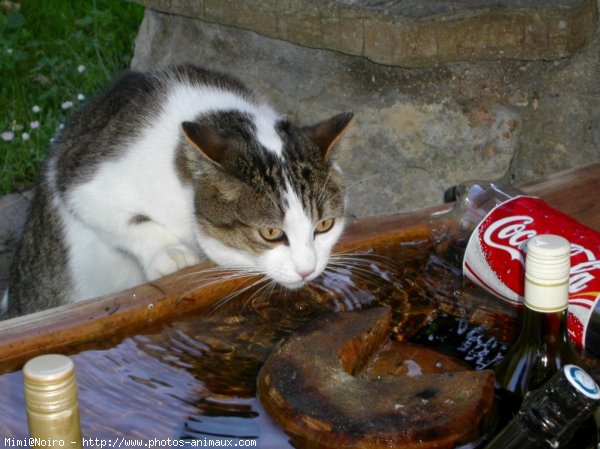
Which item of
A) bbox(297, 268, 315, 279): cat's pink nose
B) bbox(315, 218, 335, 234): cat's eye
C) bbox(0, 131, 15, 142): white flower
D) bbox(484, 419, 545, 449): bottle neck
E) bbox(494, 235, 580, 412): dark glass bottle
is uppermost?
bbox(484, 419, 545, 449): bottle neck

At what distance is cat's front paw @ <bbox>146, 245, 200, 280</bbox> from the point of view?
211 cm

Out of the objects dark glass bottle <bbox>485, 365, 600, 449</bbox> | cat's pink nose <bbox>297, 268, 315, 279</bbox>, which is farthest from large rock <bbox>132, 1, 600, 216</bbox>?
dark glass bottle <bbox>485, 365, 600, 449</bbox>

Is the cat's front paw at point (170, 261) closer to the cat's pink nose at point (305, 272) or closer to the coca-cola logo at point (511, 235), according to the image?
the cat's pink nose at point (305, 272)

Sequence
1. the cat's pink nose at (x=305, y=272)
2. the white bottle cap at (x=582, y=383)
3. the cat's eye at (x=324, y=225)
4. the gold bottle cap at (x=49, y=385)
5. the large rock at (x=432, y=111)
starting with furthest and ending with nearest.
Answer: the large rock at (x=432, y=111), the cat's eye at (x=324, y=225), the cat's pink nose at (x=305, y=272), the white bottle cap at (x=582, y=383), the gold bottle cap at (x=49, y=385)

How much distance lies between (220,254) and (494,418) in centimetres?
85

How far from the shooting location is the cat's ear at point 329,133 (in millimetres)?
2043

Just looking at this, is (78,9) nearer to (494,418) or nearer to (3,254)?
(3,254)

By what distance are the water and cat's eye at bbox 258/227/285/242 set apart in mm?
131

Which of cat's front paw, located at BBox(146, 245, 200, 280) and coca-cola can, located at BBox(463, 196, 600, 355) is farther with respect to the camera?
cat's front paw, located at BBox(146, 245, 200, 280)

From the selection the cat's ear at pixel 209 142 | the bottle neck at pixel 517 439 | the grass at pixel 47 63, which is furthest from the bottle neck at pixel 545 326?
the grass at pixel 47 63

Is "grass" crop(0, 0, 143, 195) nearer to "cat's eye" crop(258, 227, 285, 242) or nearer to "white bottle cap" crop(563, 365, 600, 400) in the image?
"cat's eye" crop(258, 227, 285, 242)

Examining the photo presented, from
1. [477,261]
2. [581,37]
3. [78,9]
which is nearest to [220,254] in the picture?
[477,261]

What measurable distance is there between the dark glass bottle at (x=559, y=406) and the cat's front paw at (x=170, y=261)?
118 cm

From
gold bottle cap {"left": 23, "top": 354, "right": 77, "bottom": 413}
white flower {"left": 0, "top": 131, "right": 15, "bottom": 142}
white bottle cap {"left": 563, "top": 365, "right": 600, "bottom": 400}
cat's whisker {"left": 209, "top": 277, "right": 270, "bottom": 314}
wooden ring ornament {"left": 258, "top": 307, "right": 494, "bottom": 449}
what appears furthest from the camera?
white flower {"left": 0, "top": 131, "right": 15, "bottom": 142}
